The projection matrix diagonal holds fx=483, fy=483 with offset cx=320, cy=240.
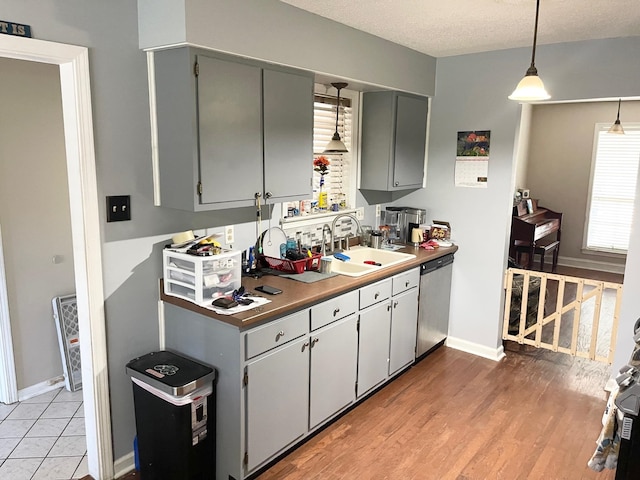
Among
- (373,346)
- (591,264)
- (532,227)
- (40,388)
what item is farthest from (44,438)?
(591,264)

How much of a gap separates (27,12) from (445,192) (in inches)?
127

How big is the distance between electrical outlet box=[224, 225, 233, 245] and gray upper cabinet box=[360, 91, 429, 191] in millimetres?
1416

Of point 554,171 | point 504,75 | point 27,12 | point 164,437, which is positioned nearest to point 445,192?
point 504,75

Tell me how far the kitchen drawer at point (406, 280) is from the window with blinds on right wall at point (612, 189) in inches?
189

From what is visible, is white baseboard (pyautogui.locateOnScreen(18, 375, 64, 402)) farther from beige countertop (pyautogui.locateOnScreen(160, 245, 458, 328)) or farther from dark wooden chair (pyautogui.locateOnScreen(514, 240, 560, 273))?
dark wooden chair (pyautogui.locateOnScreen(514, 240, 560, 273))

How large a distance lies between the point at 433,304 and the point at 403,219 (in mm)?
803

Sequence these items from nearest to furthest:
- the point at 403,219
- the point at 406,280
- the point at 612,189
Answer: the point at 406,280 → the point at 403,219 → the point at 612,189

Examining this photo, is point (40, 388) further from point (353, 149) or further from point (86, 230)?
point (353, 149)

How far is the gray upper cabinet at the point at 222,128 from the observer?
231cm

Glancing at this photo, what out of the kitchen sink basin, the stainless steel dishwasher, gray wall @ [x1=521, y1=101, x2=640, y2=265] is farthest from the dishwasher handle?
gray wall @ [x1=521, y1=101, x2=640, y2=265]

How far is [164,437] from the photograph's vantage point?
229 centimetres

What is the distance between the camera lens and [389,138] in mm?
3781

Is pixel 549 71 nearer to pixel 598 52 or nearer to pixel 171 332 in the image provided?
pixel 598 52

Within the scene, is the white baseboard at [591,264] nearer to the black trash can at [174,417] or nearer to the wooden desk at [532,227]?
the wooden desk at [532,227]
